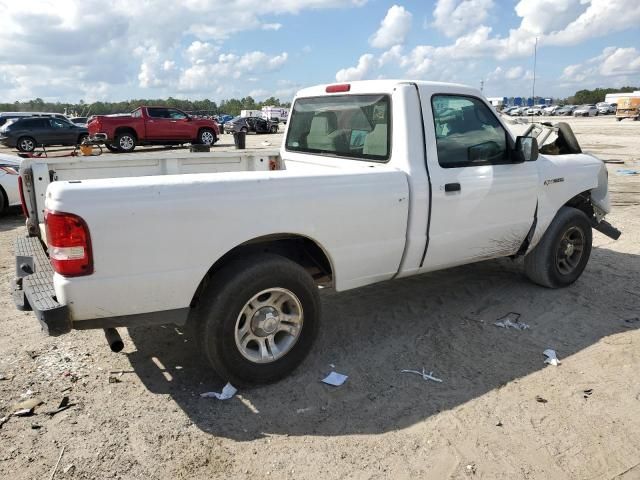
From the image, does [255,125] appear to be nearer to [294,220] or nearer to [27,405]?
[294,220]

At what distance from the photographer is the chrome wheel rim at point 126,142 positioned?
21.7m

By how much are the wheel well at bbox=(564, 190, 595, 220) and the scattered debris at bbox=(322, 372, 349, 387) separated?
3.12 m

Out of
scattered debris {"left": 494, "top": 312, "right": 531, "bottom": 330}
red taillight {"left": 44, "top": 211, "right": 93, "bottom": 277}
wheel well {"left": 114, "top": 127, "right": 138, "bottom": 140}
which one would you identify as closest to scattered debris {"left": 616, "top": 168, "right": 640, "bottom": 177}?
scattered debris {"left": 494, "top": 312, "right": 531, "bottom": 330}

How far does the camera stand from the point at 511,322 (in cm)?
454

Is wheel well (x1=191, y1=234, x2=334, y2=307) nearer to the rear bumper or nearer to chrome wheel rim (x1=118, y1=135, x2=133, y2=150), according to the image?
the rear bumper

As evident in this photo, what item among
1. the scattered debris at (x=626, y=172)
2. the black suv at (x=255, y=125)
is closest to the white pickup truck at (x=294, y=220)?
the scattered debris at (x=626, y=172)

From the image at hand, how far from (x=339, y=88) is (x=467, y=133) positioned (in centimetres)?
115

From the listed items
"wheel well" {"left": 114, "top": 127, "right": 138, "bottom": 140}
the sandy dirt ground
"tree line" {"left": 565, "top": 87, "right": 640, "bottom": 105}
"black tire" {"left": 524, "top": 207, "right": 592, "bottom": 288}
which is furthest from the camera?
"tree line" {"left": 565, "top": 87, "right": 640, "bottom": 105}

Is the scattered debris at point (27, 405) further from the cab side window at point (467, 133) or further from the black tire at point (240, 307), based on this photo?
the cab side window at point (467, 133)

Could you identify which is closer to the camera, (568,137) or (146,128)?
(568,137)

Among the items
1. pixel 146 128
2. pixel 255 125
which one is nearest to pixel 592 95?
pixel 255 125

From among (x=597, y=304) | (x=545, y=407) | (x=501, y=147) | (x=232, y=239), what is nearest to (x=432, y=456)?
(x=545, y=407)

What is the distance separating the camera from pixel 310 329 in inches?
141

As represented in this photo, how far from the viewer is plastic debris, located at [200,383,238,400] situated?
11.1ft
